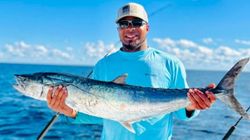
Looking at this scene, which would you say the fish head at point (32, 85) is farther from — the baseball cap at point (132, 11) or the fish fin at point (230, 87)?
the fish fin at point (230, 87)

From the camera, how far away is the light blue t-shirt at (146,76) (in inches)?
132

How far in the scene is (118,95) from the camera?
3205 mm

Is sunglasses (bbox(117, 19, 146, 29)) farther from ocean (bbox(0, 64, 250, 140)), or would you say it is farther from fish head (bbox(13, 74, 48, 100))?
ocean (bbox(0, 64, 250, 140))

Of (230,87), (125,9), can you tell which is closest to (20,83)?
(125,9)

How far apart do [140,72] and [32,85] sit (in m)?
0.87

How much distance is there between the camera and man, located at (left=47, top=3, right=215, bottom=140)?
3.34 m

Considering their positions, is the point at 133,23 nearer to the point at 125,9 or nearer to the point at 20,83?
the point at 125,9

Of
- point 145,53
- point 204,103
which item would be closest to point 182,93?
point 204,103

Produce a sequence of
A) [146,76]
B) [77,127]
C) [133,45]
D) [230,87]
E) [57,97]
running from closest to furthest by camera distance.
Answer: [57,97] → [230,87] → [146,76] → [133,45] → [77,127]

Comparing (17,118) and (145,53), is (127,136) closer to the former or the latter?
(145,53)

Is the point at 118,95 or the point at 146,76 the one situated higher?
the point at 146,76

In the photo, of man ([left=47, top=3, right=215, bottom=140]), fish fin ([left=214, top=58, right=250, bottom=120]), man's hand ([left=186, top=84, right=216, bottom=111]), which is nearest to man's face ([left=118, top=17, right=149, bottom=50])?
man ([left=47, top=3, right=215, bottom=140])

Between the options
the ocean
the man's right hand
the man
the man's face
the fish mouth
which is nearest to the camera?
the man's right hand

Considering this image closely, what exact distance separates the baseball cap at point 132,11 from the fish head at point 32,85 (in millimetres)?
902
